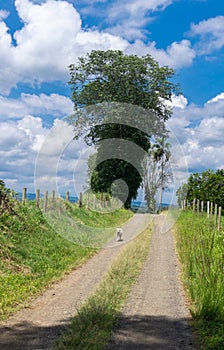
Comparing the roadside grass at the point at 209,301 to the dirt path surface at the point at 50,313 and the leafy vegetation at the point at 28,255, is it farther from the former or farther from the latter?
the leafy vegetation at the point at 28,255

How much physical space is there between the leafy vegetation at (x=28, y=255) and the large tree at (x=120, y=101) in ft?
78.6

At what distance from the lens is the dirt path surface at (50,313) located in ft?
21.1

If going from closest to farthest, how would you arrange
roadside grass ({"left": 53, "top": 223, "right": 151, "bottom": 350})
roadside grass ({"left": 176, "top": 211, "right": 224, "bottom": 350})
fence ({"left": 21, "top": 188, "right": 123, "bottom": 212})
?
roadside grass ({"left": 53, "top": 223, "right": 151, "bottom": 350}), roadside grass ({"left": 176, "top": 211, "right": 224, "bottom": 350}), fence ({"left": 21, "top": 188, "right": 123, "bottom": 212})

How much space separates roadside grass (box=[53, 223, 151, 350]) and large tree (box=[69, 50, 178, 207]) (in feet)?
94.4

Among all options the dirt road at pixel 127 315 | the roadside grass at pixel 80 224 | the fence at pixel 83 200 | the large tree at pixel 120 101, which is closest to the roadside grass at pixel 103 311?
the dirt road at pixel 127 315

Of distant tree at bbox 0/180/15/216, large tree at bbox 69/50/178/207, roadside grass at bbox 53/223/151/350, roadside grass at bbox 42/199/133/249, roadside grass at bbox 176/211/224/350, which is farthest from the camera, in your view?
large tree at bbox 69/50/178/207

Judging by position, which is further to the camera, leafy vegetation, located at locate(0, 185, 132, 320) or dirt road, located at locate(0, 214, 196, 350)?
leafy vegetation, located at locate(0, 185, 132, 320)

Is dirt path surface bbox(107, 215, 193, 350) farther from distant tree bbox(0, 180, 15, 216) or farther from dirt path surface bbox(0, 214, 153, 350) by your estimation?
distant tree bbox(0, 180, 15, 216)

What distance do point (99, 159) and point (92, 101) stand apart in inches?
243

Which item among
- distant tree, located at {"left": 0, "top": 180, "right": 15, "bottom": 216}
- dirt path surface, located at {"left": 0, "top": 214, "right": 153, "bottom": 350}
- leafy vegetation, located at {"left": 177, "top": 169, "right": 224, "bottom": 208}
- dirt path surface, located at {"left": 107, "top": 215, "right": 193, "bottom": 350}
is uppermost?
leafy vegetation, located at {"left": 177, "top": 169, "right": 224, "bottom": 208}

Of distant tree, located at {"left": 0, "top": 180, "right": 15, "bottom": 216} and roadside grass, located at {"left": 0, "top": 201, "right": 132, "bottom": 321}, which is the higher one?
distant tree, located at {"left": 0, "top": 180, "right": 15, "bottom": 216}

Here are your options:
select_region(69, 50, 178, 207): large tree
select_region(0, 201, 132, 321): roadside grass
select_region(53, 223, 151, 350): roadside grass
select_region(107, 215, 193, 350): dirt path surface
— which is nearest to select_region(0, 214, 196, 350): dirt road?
select_region(107, 215, 193, 350): dirt path surface

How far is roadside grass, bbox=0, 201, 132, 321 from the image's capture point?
9.45 metres

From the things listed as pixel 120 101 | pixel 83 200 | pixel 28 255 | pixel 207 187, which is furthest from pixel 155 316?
pixel 207 187
